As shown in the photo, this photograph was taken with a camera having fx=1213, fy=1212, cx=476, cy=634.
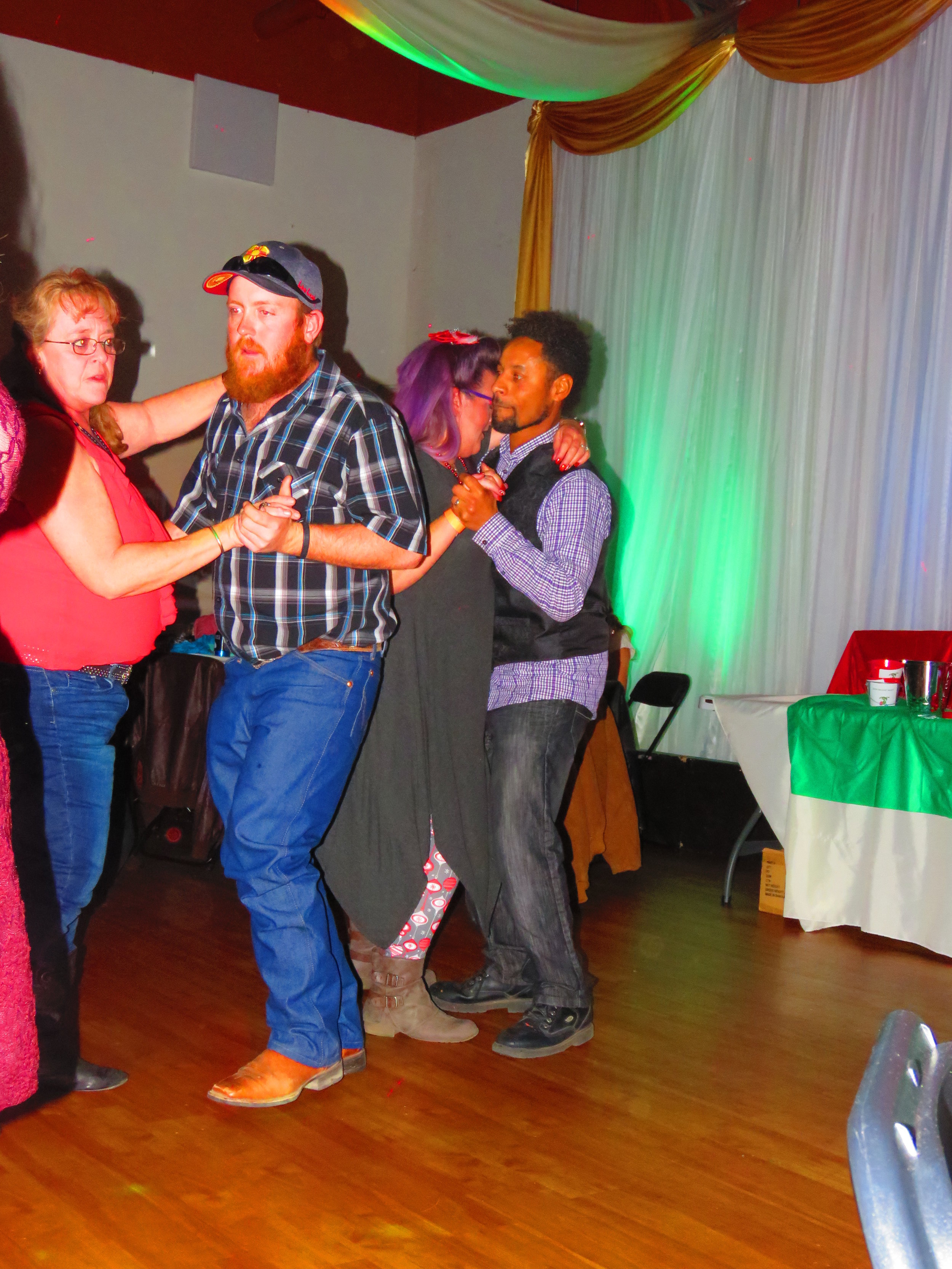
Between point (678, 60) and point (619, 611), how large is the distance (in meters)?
2.58

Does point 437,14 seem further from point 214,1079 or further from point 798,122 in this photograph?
point 214,1079

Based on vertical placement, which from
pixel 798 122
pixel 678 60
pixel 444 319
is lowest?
pixel 444 319

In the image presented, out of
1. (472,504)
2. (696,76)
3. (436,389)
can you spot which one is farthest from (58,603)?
(696,76)

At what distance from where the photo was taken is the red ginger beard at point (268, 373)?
2117 millimetres

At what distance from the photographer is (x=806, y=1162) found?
2.13 meters

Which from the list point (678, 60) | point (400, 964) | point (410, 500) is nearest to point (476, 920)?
point (400, 964)

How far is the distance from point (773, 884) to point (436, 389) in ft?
7.76

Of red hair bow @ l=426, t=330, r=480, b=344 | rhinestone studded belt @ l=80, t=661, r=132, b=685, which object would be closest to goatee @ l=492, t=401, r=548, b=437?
red hair bow @ l=426, t=330, r=480, b=344

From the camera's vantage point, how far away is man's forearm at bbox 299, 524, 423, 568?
2.03m

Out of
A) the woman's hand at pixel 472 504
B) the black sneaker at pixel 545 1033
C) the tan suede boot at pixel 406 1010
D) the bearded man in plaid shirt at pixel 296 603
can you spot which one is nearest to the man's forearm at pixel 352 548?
the bearded man in plaid shirt at pixel 296 603

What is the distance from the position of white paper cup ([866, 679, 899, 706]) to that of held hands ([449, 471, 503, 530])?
1.91 metres

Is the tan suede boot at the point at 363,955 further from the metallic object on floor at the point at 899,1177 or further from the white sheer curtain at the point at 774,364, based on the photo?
the white sheer curtain at the point at 774,364

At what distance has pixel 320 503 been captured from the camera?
7.02 feet

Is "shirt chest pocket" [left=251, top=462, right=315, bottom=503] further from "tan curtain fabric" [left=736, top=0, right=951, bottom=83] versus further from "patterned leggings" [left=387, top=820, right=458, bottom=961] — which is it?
"tan curtain fabric" [left=736, top=0, right=951, bottom=83]
